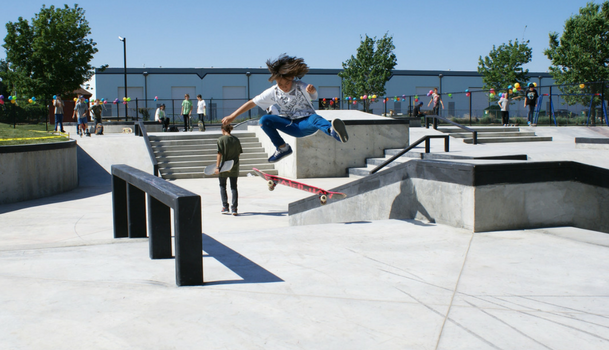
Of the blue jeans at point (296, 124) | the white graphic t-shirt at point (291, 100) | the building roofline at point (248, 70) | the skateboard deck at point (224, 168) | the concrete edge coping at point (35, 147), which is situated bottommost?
the skateboard deck at point (224, 168)

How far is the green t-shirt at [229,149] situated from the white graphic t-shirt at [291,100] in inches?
113

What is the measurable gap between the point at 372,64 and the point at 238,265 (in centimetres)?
4644

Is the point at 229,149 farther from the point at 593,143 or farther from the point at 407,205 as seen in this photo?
the point at 593,143

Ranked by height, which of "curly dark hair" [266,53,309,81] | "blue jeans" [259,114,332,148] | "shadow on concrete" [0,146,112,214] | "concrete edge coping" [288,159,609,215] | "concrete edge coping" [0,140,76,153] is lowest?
"shadow on concrete" [0,146,112,214]

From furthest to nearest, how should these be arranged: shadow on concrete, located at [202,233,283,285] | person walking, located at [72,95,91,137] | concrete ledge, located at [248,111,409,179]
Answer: person walking, located at [72,95,91,137], concrete ledge, located at [248,111,409,179], shadow on concrete, located at [202,233,283,285]

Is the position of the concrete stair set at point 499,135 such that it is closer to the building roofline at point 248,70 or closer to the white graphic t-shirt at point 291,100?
the white graphic t-shirt at point 291,100

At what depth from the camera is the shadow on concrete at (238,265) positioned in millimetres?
3646

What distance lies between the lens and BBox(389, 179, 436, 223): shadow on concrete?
5.77 meters

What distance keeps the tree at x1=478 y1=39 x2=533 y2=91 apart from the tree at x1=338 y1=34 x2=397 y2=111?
10025mm

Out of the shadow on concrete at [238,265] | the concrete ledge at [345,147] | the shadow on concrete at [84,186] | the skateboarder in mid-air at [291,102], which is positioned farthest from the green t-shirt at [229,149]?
the concrete ledge at [345,147]

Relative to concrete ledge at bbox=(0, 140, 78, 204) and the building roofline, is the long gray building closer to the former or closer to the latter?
the building roofline

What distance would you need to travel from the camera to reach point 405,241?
4.82 m

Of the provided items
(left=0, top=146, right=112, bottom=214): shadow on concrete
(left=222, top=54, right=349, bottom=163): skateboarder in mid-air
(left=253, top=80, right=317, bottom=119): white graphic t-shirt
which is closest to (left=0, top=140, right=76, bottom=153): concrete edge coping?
(left=0, top=146, right=112, bottom=214): shadow on concrete

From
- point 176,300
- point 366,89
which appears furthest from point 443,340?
point 366,89
